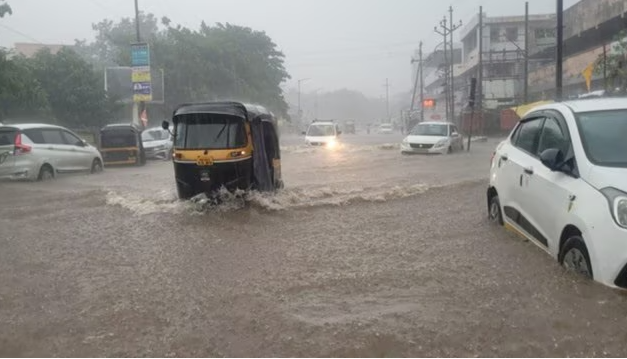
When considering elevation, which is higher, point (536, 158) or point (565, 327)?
point (536, 158)

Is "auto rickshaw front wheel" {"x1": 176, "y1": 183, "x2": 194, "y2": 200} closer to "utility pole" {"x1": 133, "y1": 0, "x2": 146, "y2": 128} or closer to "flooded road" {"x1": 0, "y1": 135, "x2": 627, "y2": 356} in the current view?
"flooded road" {"x1": 0, "y1": 135, "x2": 627, "y2": 356}

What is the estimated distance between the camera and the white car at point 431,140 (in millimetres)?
21625

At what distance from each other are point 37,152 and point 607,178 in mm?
13233

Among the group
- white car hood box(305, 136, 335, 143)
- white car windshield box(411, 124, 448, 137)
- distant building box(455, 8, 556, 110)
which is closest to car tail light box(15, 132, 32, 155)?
white car windshield box(411, 124, 448, 137)

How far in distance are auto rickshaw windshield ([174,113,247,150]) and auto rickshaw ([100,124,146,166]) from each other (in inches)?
478

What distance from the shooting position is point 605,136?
17.1 ft

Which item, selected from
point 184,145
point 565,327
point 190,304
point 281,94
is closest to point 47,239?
point 184,145

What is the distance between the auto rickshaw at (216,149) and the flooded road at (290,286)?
0.35 m

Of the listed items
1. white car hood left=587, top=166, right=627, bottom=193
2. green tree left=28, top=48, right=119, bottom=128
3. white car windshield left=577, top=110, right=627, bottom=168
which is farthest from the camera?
green tree left=28, top=48, right=119, bottom=128

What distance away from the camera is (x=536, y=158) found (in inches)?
233

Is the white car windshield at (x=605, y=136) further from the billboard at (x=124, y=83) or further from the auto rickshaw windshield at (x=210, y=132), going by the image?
the billboard at (x=124, y=83)

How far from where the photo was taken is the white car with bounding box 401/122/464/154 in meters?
21.6

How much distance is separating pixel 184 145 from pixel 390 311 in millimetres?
5975

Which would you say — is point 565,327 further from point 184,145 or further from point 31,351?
point 184,145
